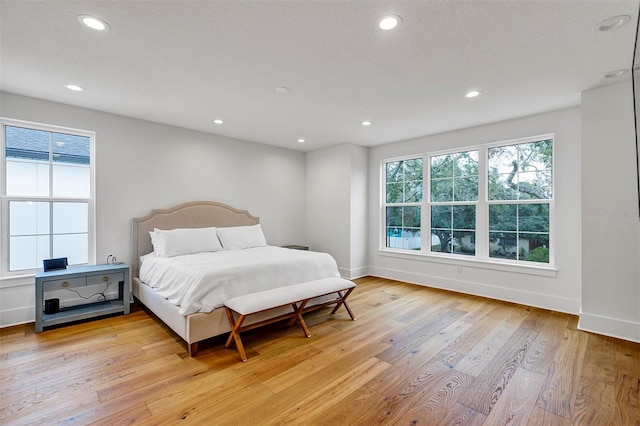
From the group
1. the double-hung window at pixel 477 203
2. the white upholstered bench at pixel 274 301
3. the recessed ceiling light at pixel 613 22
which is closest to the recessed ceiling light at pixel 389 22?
the recessed ceiling light at pixel 613 22

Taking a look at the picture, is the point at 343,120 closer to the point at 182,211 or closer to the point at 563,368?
the point at 182,211

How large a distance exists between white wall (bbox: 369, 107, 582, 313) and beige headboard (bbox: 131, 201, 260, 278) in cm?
299

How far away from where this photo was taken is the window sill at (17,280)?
3.13 meters

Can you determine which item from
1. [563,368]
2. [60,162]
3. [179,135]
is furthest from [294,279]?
[60,162]

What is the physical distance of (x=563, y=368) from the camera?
236cm

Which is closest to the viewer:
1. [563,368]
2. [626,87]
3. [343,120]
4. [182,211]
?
[563,368]

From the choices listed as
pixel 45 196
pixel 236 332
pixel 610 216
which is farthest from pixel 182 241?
pixel 610 216

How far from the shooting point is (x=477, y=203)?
4.42 meters

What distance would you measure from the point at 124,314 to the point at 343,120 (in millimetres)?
3654

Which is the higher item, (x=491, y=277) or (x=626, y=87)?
(x=626, y=87)

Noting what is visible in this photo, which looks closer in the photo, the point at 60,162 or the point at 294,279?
the point at 294,279

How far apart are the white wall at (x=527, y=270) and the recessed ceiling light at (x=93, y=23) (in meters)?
4.36

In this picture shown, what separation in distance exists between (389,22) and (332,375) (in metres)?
2.53

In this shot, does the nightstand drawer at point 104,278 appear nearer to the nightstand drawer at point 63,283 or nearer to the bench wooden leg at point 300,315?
the nightstand drawer at point 63,283
